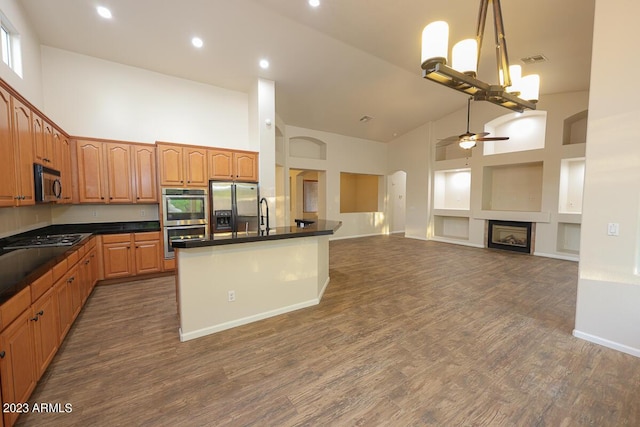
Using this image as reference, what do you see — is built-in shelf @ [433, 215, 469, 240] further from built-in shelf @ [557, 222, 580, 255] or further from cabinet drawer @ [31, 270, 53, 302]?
cabinet drawer @ [31, 270, 53, 302]

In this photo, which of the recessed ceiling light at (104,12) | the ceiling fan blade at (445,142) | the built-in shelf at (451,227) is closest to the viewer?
the recessed ceiling light at (104,12)

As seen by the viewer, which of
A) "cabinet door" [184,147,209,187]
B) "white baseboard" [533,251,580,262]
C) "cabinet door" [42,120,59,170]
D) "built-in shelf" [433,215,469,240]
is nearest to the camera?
"cabinet door" [42,120,59,170]

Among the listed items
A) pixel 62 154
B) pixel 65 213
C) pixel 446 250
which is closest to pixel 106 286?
pixel 65 213

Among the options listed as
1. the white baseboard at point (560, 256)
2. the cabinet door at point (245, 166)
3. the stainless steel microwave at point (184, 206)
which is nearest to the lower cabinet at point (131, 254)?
the stainless steel microwave at point (184, 206)

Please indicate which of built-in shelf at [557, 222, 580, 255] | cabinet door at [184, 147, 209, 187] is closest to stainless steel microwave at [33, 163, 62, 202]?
cabinet door at [184, 147, 209, 187]

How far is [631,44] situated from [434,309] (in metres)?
3.19

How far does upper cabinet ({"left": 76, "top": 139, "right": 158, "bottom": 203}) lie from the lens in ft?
13.5

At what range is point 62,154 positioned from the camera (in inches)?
147

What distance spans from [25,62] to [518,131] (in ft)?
32.6

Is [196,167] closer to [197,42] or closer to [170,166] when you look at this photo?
[170,166]

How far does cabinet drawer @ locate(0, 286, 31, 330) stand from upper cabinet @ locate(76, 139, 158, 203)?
3.07 m

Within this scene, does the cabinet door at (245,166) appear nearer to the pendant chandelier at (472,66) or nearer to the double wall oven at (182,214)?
the double wall oven at (182,214)

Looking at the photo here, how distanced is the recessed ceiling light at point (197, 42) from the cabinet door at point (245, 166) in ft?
A: 5.89

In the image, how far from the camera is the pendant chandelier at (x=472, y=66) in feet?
6.13
